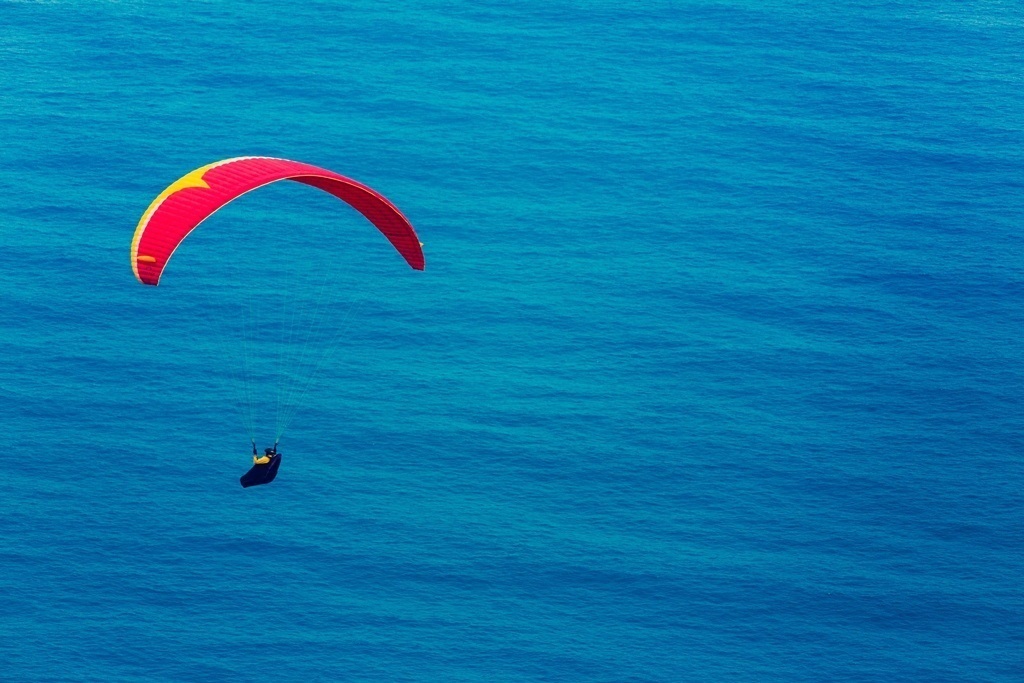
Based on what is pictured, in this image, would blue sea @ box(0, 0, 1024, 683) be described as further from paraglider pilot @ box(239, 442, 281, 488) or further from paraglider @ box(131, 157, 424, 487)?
paraglider @ box(131, 157, 424, 487)

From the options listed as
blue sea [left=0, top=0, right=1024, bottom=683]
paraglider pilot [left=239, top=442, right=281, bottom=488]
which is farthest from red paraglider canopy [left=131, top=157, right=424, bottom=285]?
blue sea [left=0, top=0, right=1024, bottom=683]

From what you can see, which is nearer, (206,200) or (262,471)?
(206,200)

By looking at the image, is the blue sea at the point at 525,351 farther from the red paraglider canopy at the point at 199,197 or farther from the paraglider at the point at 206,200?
the red paraglider canopy at the point at 199,197

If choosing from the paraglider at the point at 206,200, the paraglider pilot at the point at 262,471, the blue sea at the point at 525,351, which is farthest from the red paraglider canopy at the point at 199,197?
the blue sea at the point at 525,351

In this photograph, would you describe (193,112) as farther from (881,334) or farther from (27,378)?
(881,334)

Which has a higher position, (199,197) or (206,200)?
(199,197)

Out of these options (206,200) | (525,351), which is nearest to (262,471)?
(206,200)

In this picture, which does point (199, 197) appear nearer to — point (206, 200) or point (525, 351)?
point (206, 200)
